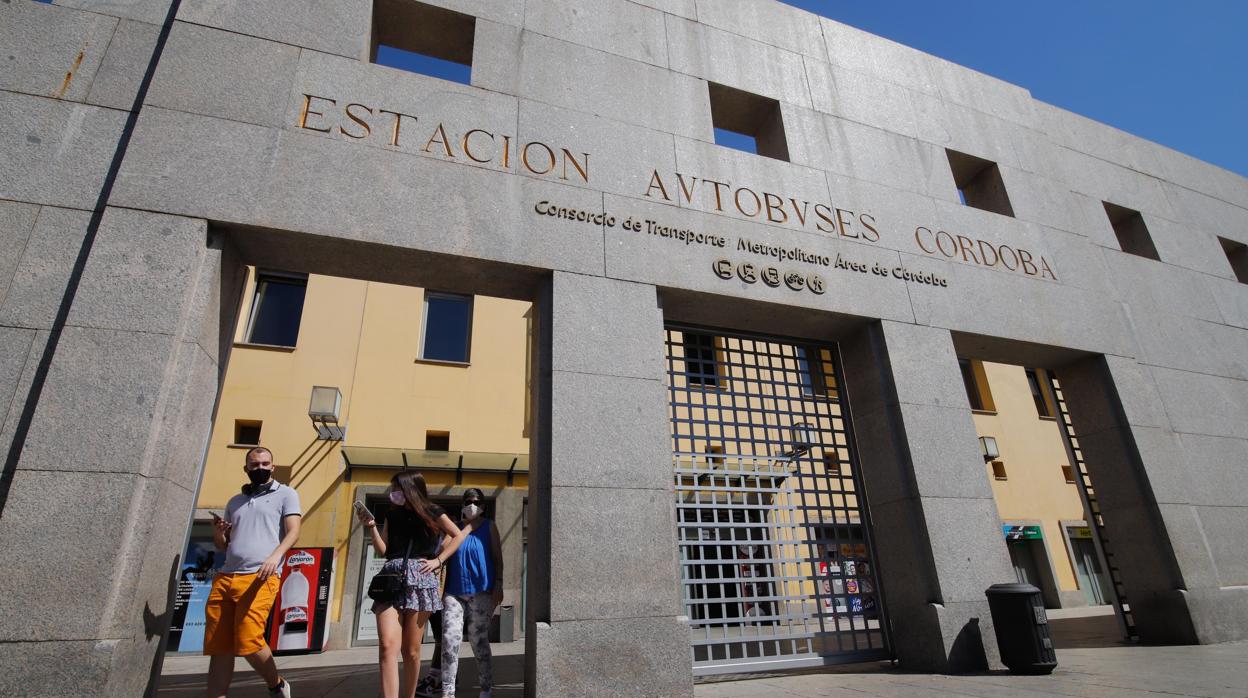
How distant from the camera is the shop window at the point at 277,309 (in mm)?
13703

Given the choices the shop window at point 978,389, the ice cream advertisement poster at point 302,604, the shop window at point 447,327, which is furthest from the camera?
the shop window at point 978,389

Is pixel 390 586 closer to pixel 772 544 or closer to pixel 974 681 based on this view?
pixel 772 544

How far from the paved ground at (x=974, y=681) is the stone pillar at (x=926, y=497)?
15.5 inches

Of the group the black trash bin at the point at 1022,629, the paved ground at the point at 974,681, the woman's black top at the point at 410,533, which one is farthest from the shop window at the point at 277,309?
the black trash bin at the point at 1022,629

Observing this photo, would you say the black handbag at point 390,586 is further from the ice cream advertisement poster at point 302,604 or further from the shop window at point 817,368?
the ice cream advertisement poster at point 302,604

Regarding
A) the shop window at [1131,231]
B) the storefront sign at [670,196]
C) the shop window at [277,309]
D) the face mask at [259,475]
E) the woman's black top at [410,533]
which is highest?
the shop window at [277,309]

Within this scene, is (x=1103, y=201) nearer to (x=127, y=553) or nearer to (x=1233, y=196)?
(x=1233, y=196)

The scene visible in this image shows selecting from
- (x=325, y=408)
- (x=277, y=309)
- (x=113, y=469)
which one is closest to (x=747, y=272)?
(x=113, y=469)

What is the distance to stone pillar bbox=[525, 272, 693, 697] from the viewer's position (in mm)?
4836

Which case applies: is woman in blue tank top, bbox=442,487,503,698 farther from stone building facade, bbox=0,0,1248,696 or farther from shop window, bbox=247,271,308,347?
shop window, bbox=247,271,308,347

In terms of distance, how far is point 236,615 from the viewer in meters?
4.25

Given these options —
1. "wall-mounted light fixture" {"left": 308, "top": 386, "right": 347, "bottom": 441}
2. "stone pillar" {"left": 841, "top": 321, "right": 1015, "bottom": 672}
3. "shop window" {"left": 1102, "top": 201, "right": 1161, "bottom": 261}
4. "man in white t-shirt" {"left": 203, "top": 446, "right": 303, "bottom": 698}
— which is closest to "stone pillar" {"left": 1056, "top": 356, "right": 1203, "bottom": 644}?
"stone pillar" {"left": 841, "top": 321, "right": 1015, "bottom": 672}

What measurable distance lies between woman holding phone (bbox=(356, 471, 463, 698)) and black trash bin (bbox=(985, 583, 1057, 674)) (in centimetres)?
503

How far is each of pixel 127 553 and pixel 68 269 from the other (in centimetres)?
220
